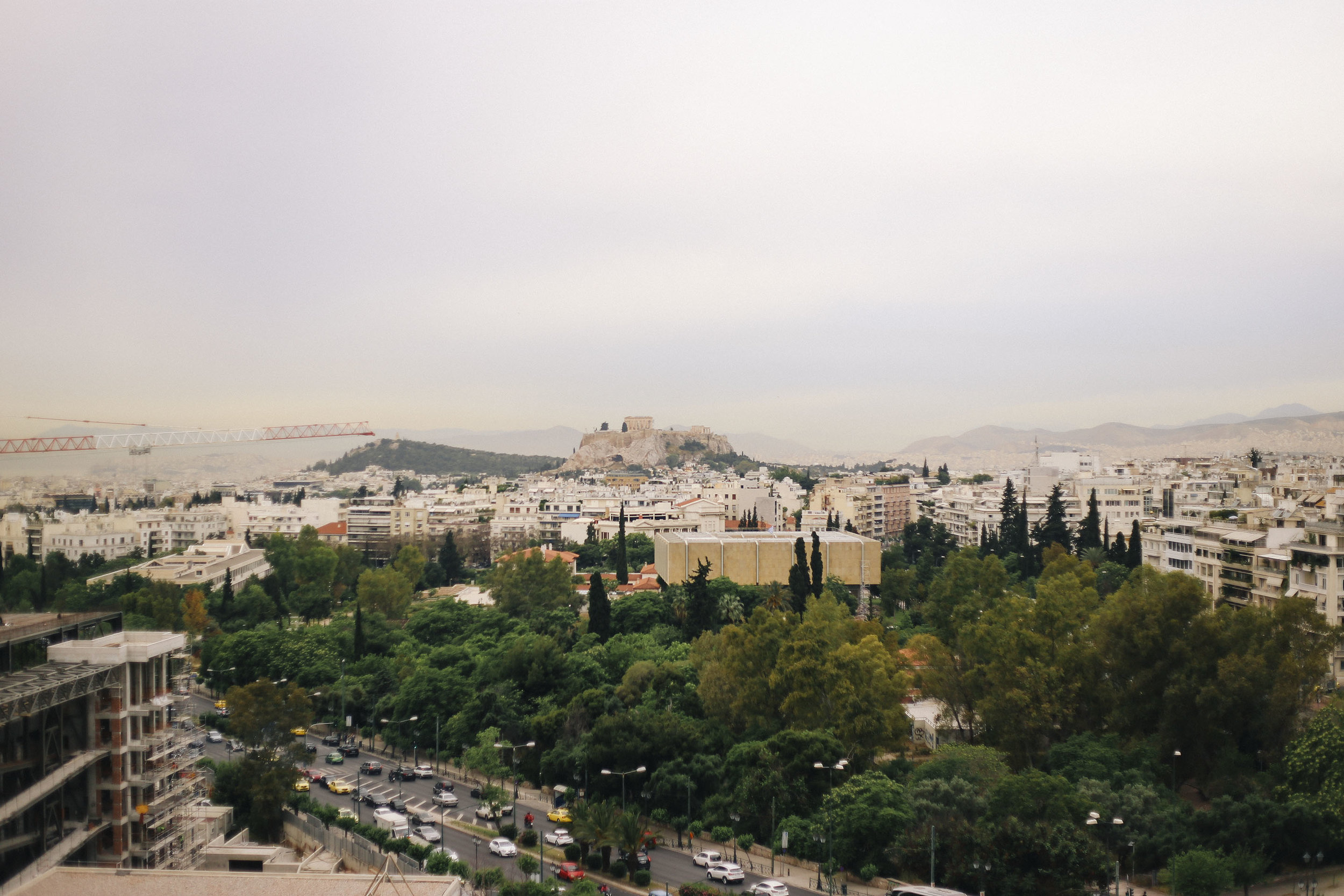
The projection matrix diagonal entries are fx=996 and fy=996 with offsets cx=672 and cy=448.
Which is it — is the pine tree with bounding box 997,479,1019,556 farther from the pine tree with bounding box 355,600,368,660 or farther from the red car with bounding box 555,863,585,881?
the red car with bounding box 555,863,585,881

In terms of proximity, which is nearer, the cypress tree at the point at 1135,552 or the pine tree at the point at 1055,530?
the cypress tree at the point at 1135,552

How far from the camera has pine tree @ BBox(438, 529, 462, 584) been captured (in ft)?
219

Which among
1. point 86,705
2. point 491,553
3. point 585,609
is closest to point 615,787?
point 86,705

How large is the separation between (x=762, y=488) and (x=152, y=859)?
77807 millimetres

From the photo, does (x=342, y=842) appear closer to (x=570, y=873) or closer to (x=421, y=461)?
(x=570, y=873)

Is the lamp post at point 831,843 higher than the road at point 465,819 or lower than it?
higher

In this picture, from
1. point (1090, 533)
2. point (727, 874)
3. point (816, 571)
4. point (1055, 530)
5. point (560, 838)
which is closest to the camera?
point (727, 874)

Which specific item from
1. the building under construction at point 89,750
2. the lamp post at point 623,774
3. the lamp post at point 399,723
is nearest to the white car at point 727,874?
the lamp post at point 623,774

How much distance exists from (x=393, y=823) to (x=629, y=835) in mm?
6706

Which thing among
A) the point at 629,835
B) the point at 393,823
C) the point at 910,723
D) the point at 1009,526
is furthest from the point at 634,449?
the point at 629,835

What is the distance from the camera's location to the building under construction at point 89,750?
18.5 meters

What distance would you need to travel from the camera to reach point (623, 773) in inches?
1046

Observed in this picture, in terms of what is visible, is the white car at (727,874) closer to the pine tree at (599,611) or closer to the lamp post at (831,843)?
the lamp post at (831,843)

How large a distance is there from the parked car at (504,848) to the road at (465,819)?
0.53 feet
